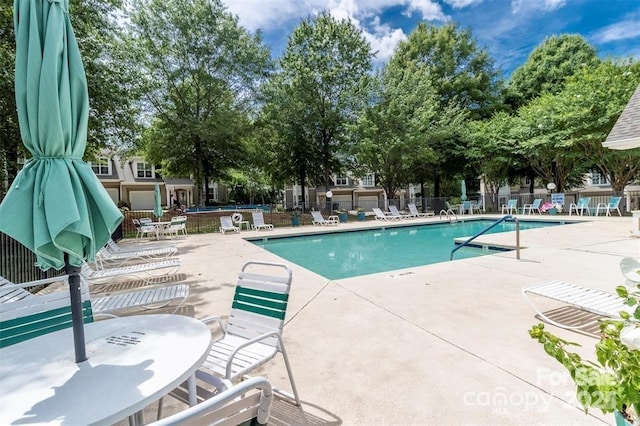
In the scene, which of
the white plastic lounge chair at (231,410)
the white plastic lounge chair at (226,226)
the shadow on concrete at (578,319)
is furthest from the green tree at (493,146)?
the white plastic lounge chair at (231,410)

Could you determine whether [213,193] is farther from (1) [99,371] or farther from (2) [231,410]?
(2) [231,410]

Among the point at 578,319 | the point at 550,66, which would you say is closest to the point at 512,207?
the point at 550,66

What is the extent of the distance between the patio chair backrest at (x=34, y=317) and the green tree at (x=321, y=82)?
60.7ft

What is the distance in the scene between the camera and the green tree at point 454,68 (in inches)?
947

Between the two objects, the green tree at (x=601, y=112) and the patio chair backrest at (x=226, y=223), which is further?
the green tree at (x=601, y=112)

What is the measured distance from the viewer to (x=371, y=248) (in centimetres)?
1153

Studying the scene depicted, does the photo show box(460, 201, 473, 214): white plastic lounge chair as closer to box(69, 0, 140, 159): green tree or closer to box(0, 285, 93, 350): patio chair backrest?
box(69, 0, 140, 159): green tree

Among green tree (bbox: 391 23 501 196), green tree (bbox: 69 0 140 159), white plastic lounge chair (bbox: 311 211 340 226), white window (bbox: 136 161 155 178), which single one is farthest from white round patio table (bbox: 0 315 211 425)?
white window (bbox: 136 161 155 178)

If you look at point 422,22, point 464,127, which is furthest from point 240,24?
point 464,127

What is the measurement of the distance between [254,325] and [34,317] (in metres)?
1.49

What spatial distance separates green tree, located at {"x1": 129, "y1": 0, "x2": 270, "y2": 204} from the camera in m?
18.6

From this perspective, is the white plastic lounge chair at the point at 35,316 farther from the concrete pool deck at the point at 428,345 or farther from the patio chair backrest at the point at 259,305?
the concrete pool deck at the point at 428,345

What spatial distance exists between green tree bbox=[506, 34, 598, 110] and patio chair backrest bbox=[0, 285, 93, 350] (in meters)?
28.8

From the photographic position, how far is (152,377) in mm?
1397
